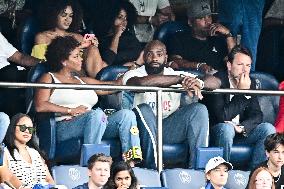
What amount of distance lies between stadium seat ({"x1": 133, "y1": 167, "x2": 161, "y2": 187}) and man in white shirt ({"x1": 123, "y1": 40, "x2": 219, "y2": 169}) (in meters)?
0.43

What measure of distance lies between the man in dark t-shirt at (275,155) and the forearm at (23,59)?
2.54 metres

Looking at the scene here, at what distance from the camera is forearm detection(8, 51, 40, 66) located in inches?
649

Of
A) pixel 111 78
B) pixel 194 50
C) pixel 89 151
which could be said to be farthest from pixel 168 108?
pixel 194 50

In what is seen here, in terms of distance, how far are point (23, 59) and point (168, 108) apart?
157 cm

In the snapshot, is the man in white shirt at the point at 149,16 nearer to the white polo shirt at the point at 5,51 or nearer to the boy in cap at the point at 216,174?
the white polo shirt at the point at 5,51

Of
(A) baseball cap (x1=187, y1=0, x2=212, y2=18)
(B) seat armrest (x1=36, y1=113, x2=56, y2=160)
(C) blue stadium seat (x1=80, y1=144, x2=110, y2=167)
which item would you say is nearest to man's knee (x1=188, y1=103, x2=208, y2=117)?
(C) blue stadium seat (x1=80, y1=144, x2=110, y2=167)

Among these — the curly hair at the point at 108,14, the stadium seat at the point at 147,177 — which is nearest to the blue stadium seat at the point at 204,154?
the stadium seat at the point at 147,177

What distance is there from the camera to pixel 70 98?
15859 mm

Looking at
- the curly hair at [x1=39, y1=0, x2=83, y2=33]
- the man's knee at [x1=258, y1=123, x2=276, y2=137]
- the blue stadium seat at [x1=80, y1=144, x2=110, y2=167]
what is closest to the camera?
the blue stadium seat at [x1=80, y1=144, x2=110, y2=167]

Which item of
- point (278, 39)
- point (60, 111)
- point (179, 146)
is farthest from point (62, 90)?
point (278, 39)

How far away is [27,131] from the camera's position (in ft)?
49.0

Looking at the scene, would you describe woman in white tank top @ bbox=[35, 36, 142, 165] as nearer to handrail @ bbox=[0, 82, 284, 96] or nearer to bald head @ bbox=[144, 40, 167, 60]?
handrail @ bbox=[0, 82, 284, 96]

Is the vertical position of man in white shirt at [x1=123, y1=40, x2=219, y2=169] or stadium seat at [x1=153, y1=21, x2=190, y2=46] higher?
stadium seat at [x1=153, y1=21, x2=190, y2=46]

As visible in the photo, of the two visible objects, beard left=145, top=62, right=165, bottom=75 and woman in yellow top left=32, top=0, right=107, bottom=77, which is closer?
beard left=145, top=62, right=165, bottom=75
